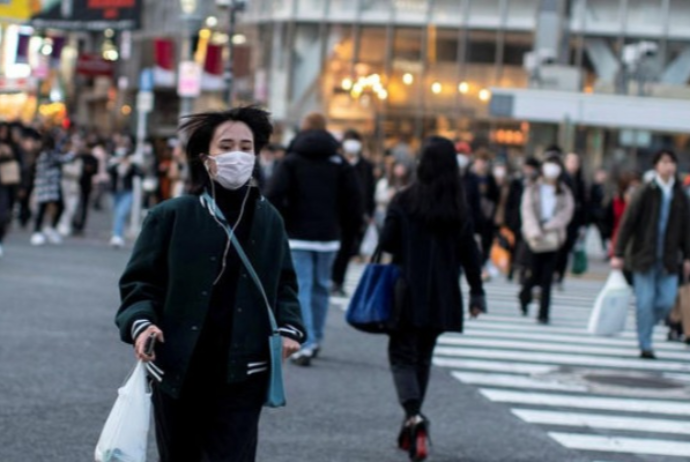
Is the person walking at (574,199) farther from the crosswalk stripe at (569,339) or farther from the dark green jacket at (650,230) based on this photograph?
the dark green jacket at (650,230)

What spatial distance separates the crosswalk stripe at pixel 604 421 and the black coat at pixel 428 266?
6.02ft

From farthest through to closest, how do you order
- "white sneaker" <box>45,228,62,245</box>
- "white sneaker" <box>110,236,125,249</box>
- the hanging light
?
the hanging light → "white sneaker" <box>45,228,62,245</box> → "white sneaker" <box>110,236,125,249</box>

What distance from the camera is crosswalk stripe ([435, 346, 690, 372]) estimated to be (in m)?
14.5

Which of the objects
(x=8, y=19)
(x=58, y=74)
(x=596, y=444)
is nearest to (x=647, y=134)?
(x=8, y=19)

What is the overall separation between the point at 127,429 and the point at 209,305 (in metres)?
0.55

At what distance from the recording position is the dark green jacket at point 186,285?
5945 millimetres

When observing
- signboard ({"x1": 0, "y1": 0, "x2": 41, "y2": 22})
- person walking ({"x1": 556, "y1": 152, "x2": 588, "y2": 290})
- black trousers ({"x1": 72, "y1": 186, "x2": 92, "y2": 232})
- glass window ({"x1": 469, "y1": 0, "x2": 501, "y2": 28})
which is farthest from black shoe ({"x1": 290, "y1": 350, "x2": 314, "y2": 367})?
glass window ({"x1": 469, "y1": 0, "x2": 501, "y2": 28})

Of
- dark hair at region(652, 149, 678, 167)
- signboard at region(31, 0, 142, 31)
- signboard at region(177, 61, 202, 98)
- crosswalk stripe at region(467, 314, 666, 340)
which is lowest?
crosswalk stripe at region(467, 314, 666, 340)

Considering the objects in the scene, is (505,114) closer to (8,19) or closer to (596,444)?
(8,19)

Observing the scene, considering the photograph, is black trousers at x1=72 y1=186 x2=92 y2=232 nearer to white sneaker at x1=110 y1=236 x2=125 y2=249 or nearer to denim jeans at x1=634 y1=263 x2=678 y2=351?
white sneaker at x1=110 y1=236 x2=125 y2=249

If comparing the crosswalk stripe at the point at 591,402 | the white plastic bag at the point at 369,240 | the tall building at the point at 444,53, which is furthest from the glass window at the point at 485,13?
the crosswalk stripe at the point at 591,402

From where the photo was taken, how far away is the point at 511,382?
13047mm

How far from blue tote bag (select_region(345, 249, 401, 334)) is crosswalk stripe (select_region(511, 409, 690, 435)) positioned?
2.04 m

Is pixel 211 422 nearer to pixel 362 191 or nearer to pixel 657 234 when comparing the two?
pixel 657 234
